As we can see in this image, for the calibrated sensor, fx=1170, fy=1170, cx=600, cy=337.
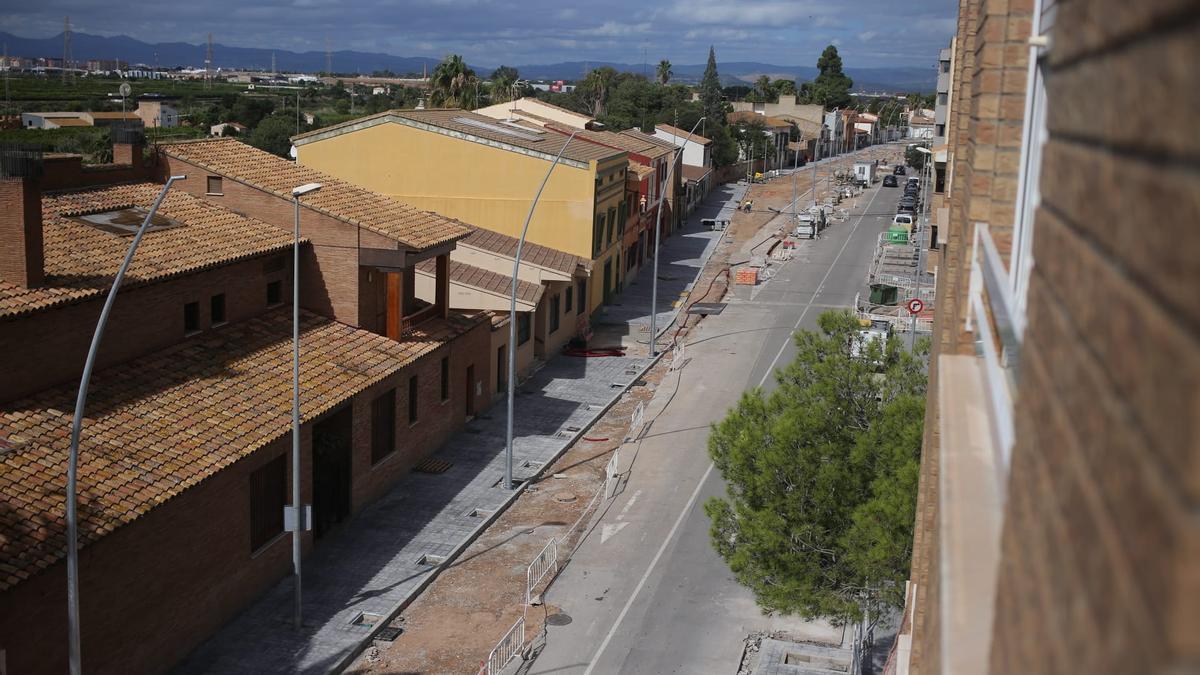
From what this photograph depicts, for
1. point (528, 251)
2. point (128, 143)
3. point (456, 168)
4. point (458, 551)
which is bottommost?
point (458, 551)

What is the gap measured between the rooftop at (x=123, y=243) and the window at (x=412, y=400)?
4.72 metres

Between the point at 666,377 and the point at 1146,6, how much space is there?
4035 cm

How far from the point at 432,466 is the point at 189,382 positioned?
9044 mm

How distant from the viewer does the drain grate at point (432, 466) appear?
101 ft

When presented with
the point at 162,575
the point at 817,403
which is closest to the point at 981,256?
the point at 817,403

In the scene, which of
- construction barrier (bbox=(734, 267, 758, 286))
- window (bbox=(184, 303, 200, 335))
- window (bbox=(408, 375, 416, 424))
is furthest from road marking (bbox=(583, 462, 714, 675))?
construction barrier (bbox=(734, 267, 758, 286))

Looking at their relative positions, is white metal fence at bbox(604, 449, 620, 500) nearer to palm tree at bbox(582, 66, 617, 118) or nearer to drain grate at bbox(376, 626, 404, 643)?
drain grate at bbox(376, 626, 404, 643)

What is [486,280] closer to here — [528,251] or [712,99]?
[528,251]

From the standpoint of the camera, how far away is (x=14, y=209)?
808 inches

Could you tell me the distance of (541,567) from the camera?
24.7 meters

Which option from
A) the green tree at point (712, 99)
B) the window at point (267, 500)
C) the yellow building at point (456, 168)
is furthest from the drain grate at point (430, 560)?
the green tree at point (712, 99)

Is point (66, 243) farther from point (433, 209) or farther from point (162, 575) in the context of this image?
point (433, 209)

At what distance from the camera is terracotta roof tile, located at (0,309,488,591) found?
1709 centimetres

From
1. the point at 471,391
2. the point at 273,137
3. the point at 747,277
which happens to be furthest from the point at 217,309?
the point at 273,137
